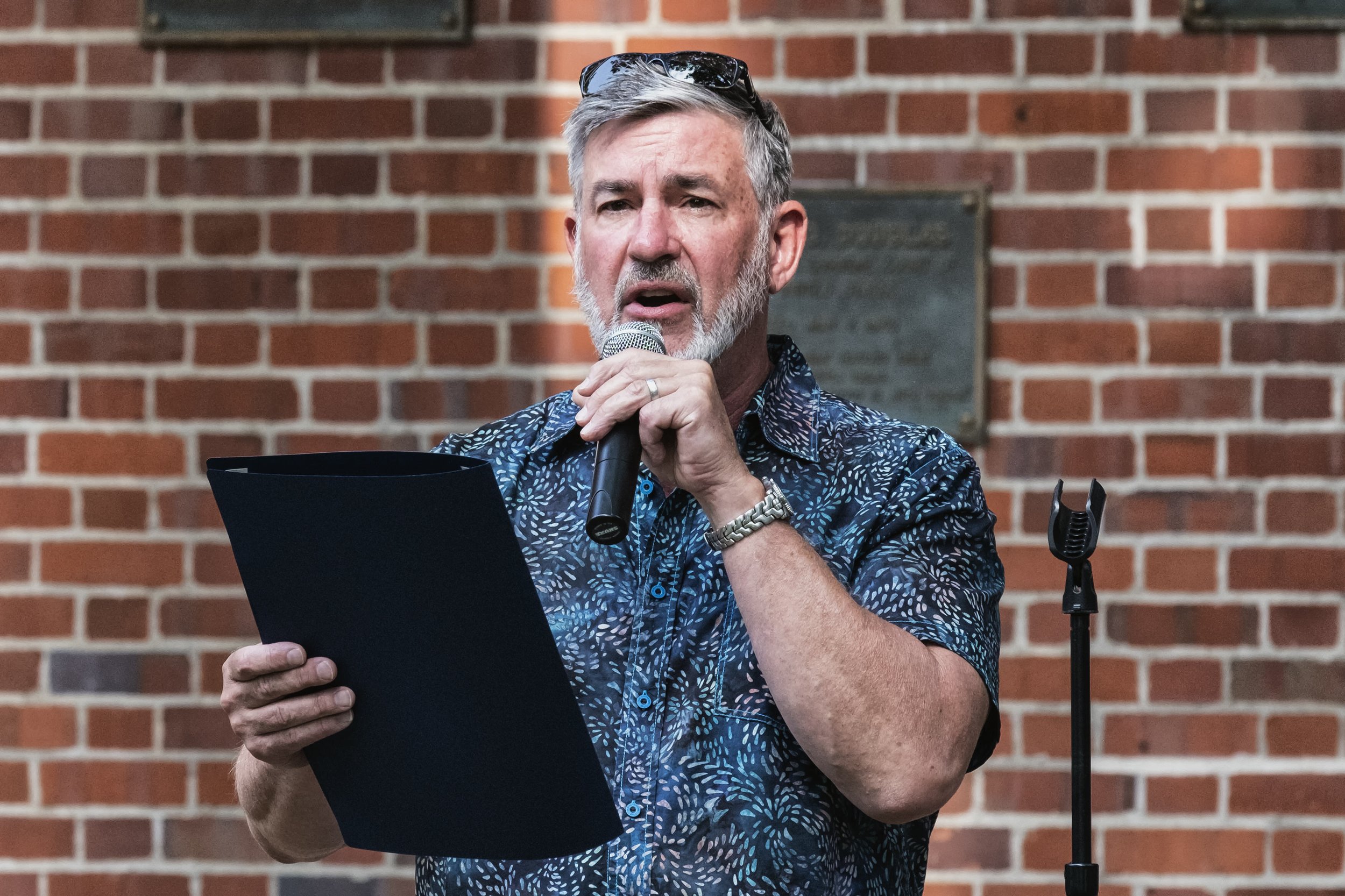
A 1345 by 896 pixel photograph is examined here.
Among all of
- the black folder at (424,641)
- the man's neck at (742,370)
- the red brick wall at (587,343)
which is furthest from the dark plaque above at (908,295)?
the black folder at (424,641)

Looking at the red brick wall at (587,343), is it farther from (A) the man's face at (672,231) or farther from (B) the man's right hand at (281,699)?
(B) the man's right hand at (281,699)

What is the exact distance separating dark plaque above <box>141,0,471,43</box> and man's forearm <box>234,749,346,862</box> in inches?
70.0

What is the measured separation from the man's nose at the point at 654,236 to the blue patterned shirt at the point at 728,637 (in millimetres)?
249

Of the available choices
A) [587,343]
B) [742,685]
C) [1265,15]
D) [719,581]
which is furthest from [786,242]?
[1265,15]

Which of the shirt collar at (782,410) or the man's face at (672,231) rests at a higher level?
the man's face at (672,231)

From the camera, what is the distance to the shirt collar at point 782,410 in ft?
5.98

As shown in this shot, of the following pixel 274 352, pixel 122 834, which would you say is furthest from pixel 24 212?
pixel 122 834

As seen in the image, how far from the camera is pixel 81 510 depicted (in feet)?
9.93

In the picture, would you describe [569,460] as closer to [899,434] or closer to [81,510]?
[899,434]

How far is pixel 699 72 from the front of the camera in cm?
181

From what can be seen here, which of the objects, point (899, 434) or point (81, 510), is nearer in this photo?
point (899, 434)

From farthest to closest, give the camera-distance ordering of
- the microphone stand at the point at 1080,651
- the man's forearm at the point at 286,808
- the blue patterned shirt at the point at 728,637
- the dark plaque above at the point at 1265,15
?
the dark plaque above at the point at 1265,15, the microphone stand at the point at 1080,651, the man's forearm at the point at 286,808, the blue patterned shirt at the point at 728,637

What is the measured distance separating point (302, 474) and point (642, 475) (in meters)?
0.57

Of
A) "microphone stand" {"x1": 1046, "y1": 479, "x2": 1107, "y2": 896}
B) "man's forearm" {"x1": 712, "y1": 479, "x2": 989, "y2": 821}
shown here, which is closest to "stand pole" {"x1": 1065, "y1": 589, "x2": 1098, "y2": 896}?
"microphone stand" {"x1": 1046, "y1": 479, "x2": 1107, "y2": 896}
